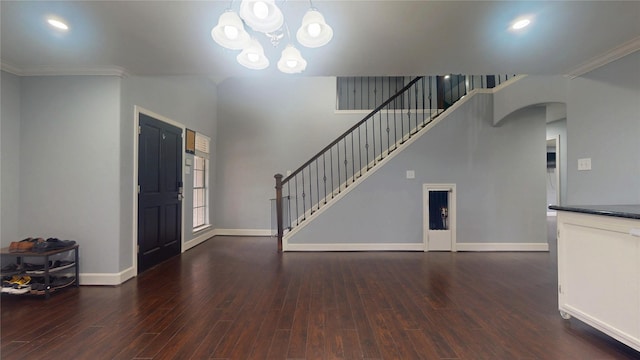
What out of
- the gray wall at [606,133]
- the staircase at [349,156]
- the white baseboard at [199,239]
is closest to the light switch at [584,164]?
the gray wall at [606,133]

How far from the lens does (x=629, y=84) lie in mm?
2609

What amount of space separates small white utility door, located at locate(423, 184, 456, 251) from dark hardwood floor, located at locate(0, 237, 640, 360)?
0.85 meters

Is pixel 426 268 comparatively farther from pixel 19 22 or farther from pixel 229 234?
pixel 19 22

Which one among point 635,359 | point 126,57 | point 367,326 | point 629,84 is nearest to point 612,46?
point 629,84

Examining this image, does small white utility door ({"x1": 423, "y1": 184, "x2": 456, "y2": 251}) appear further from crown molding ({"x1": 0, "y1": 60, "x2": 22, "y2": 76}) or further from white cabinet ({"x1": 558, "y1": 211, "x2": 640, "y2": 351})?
crown molding ({"x1": 0, "y1": 60, "x2": 22, "y2": 76})

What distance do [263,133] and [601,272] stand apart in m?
5.66

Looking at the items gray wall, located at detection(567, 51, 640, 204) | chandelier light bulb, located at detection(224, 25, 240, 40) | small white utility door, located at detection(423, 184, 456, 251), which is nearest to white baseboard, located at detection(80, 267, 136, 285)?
chandelier light bulb, located at detection(224, 25, 240, 40)

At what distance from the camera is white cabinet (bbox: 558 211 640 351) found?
71.6 inches

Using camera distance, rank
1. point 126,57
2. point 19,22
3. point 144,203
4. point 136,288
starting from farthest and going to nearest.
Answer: point 144,203 → point 136,288 → point 126,57 → point 19,22

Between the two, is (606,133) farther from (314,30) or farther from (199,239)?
(199,239)

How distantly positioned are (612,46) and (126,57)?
4.80 metres

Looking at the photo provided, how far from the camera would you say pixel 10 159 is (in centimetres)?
302


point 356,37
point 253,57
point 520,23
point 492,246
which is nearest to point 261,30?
point 253,57

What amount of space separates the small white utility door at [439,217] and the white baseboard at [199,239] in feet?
13.8
